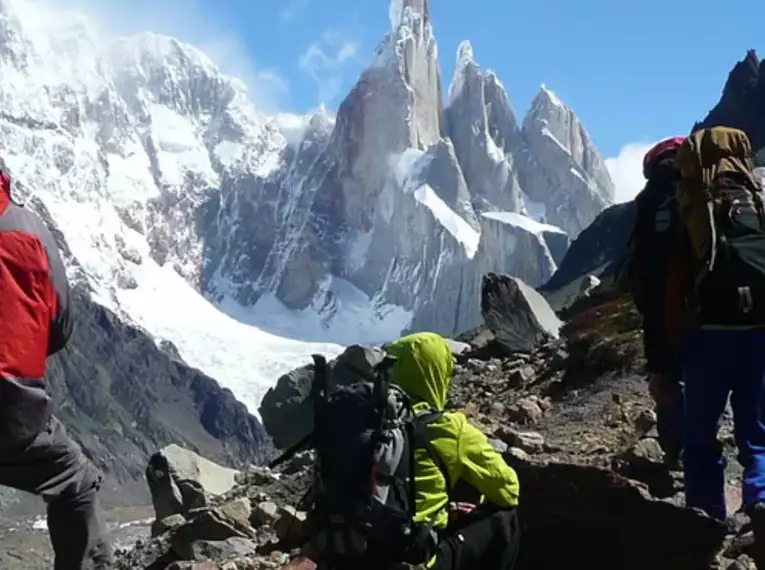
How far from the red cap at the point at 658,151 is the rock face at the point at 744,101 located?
207ft

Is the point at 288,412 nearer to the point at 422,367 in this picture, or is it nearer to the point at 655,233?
the point at 655,233

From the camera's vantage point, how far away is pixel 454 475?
4.48 meters

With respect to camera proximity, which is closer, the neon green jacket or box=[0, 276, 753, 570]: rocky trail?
the neon green jacket

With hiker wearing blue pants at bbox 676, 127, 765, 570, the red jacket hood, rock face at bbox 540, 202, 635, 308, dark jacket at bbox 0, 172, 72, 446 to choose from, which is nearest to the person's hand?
hiker wearing blue pants at bbox 676, 127, 765, 570

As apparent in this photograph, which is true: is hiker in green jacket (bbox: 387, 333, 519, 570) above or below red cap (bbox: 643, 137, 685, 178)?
below

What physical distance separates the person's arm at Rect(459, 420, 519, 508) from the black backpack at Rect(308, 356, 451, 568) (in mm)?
381

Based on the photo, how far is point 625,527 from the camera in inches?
189

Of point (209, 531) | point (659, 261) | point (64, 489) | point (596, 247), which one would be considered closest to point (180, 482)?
point (209, 531)

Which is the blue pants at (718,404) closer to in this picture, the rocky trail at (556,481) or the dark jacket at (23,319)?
the rocky trail at (556,481)

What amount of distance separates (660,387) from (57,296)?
121 inches

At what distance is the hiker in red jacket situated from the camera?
4352 millimetres

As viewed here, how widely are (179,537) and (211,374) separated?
565 ft

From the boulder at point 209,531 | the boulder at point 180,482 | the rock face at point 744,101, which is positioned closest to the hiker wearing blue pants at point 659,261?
the boulder at point 209,531

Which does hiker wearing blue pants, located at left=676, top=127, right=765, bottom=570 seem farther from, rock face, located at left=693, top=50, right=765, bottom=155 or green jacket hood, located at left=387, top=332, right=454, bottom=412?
rock face, located at left=693, top=50, right=765, bottom=155
